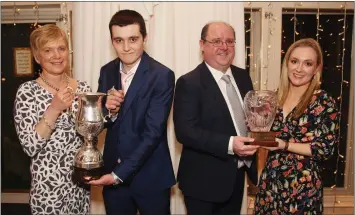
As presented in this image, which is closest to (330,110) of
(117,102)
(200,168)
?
(200,168)

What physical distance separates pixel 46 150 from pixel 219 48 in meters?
1.03

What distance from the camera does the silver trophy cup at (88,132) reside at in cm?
167

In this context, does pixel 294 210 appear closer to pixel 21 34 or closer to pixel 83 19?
pixel 83 19

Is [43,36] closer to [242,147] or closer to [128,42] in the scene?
[128,42]

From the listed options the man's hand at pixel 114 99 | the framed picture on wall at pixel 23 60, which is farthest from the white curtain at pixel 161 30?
the framed picture on wall at pixel 23 60

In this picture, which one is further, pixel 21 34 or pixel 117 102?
pixel 21 34

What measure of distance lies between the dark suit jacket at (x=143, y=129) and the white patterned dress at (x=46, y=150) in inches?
8.9

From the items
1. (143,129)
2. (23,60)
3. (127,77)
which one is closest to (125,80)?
(127,77)

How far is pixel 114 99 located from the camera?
1.73 meters

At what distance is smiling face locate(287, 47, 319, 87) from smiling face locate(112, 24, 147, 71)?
80 cm

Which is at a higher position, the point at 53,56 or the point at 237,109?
the point at 53,56

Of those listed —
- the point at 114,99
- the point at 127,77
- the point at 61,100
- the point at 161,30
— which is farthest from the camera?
the point at 161,30

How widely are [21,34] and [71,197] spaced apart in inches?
72.2

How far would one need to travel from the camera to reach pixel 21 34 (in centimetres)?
302
